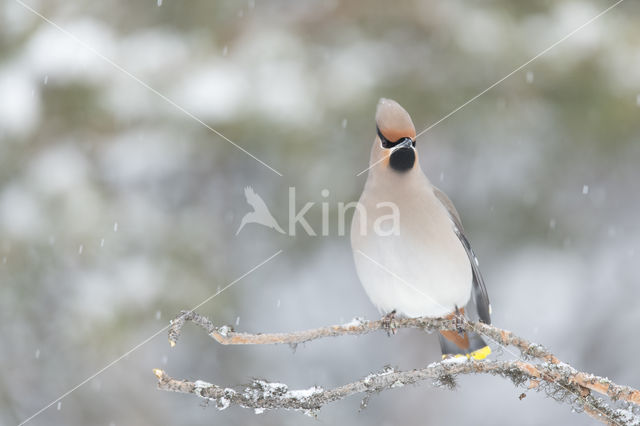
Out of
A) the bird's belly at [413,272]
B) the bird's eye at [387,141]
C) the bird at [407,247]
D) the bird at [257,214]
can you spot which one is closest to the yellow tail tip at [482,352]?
the bird at [407,247]

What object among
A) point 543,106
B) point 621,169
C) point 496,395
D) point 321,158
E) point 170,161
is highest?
point 543,106

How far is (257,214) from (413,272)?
46.2 inches

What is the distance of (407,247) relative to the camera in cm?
308

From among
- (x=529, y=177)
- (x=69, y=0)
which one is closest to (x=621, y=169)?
(x=529, y=177)

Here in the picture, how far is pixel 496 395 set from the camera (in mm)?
4754

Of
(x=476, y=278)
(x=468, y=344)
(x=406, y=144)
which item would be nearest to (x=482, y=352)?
(x=468, y=344)

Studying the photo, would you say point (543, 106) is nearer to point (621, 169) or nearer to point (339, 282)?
point (621, 169)

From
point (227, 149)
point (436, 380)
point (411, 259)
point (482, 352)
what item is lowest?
point (482, 352)

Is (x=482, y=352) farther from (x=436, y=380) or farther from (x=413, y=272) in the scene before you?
(x=436, y=380)

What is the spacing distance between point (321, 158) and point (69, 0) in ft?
4.97

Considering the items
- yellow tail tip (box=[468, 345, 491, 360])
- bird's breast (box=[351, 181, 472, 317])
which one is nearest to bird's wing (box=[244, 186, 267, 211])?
bird's breast (box=[351, 181, 472, 317])

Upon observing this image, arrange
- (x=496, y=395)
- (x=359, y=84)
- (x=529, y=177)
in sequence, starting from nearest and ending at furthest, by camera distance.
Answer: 1. (x=359, y=84)
2. (x=529, y=177)
3. (x=496, y=395)

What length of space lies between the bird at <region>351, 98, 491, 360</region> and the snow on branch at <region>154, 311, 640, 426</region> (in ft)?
3.42

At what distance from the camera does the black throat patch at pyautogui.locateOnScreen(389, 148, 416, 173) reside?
307cm
